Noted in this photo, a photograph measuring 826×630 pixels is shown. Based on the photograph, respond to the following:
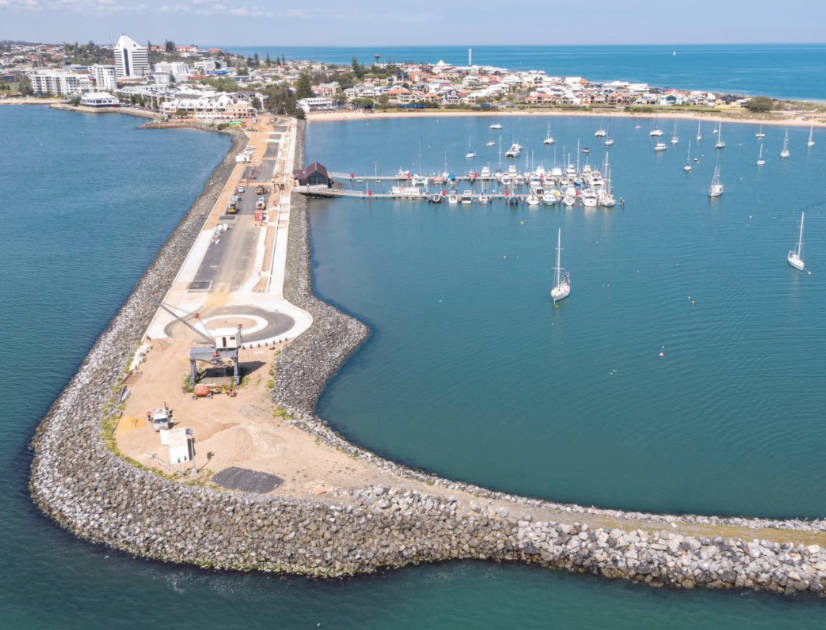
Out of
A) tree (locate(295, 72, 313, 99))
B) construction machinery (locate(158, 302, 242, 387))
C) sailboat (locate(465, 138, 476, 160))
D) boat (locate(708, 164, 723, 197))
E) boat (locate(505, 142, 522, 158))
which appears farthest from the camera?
tree (locate(295, 72, 313, 99))

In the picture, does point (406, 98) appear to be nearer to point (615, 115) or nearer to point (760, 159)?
point (615, 115)

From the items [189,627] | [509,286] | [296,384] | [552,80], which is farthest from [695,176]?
[552,80]

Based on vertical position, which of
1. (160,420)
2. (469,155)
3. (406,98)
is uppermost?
(406,98)

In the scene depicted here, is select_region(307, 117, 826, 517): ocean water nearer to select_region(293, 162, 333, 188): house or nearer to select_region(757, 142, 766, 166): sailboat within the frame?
select_region(293, 162, 333, 188): house

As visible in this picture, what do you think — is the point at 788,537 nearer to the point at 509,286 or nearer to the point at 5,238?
the point at 509,286

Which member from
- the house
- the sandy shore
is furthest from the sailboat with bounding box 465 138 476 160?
the sandy shore

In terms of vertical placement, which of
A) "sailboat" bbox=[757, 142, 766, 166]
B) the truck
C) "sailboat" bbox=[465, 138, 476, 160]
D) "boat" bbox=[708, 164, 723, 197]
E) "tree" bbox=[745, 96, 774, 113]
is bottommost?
the truck

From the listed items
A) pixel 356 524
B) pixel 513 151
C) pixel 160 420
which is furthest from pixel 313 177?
pixel 356 524
